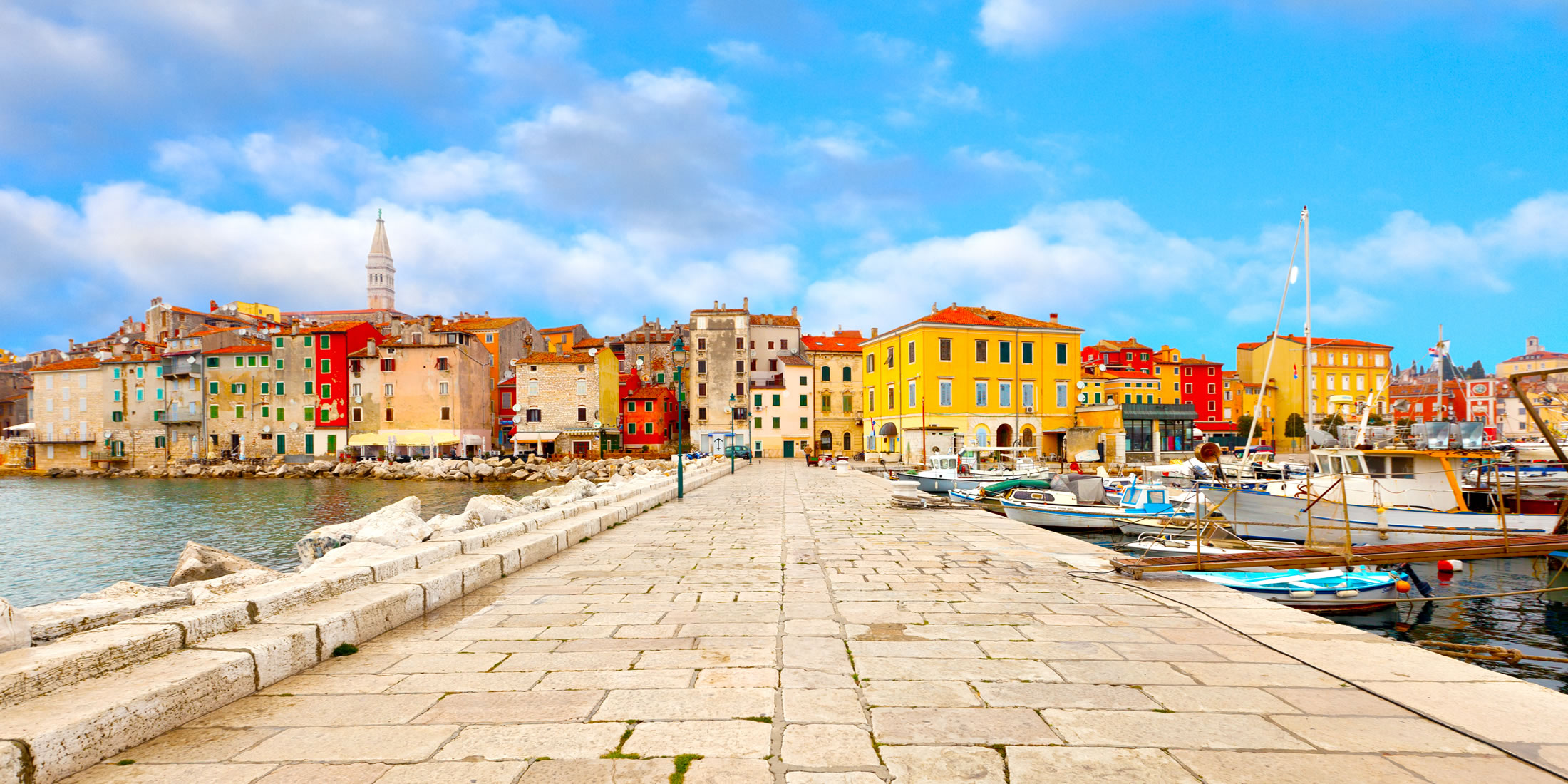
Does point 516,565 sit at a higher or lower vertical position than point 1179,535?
higher

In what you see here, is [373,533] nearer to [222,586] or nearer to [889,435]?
[222,586]

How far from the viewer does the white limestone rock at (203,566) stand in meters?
10.8

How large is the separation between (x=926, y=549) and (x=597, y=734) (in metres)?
7.39

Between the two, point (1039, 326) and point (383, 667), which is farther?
point (1039, 326)

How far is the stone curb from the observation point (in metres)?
3.24

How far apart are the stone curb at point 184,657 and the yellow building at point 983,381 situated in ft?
123

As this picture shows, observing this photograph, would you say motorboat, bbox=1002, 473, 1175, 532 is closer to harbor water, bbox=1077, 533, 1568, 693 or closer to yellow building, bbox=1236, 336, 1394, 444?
harbor water, bbox=1077, 533, 1568, 693

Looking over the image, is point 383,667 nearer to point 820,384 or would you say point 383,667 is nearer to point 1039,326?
point 1039,326

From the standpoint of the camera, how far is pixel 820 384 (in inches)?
2443

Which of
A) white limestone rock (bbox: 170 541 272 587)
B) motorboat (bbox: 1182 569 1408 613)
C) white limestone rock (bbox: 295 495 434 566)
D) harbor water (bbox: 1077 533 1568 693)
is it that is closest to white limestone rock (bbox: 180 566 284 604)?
white limestone rock (bbox: 170 541 272 587)

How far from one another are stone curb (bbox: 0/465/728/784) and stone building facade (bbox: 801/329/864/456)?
55.0 meters

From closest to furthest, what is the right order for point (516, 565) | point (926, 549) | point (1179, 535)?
point (516, 565) → point (926, 549) → point (1179, 535)

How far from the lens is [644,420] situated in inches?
2425

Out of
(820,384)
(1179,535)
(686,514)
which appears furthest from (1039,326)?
(686,514)
